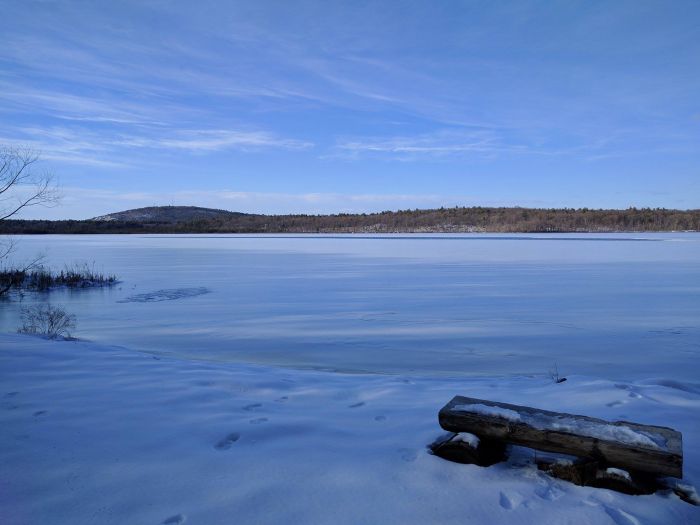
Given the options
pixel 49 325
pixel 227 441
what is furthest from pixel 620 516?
pixel 49 325

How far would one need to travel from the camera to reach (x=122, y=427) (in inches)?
140

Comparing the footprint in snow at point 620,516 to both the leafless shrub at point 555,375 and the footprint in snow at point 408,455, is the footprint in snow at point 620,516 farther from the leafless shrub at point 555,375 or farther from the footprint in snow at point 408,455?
the leafless shrub at point 555,375

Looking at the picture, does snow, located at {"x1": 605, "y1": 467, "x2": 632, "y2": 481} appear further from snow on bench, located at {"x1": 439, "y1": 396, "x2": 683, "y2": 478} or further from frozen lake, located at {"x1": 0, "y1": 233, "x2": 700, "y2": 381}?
frozen lake, located at {"x1": 0, "y1": 233, "x2": 700, "y2": 381}

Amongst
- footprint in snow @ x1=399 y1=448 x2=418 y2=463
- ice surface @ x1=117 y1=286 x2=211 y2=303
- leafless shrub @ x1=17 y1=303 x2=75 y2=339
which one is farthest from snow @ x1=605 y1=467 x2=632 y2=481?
ice surface @ x1=117 y1=286 x2=211 y2=303

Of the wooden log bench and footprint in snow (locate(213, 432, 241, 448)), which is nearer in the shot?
the wooden log bench

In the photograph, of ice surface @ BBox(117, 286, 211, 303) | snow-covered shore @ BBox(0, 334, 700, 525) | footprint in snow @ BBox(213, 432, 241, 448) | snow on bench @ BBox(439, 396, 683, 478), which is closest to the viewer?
snow-covered shore @ BBox(0, 334, 700, 525)

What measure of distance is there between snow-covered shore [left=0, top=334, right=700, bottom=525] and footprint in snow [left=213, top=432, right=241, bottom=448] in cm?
1

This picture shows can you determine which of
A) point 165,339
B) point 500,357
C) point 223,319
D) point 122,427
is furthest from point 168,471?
point 223,319

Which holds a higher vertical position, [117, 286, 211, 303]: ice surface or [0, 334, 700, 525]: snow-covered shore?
[0, 334, 700, 525]: snow-covered shore

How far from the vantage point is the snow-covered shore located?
2561 mm

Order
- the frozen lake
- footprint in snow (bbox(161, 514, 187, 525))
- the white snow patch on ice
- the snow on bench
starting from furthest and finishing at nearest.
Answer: the frozen lake
the white snow patch on ice
the snow on bench
footprint in snow (bbox(161, 514, 187, 525))

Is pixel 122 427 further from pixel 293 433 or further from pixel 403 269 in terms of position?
pixel 403 269

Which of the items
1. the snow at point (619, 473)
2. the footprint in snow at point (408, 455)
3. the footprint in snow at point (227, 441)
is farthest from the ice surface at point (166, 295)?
the snow at point (619, 473)

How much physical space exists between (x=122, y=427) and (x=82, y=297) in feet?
37.0
